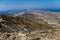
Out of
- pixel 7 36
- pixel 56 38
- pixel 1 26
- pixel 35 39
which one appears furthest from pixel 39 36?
pixel 1 26

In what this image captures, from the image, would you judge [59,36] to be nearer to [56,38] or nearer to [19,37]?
[56,38]

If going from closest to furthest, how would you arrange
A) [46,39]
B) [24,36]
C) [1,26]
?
[46,39]
[24,36]
[1,26]

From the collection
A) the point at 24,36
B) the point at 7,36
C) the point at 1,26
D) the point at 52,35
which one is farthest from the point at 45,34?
Answer: the point at 1,26

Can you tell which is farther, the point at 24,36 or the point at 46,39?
the point at 24,36

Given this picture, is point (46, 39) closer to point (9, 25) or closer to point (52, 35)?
point (52, 35)

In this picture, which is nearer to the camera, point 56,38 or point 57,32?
point 56,38

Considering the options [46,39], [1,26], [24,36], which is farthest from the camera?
[1,26]

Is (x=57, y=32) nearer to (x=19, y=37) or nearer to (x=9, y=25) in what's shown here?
(x=19, y=37)

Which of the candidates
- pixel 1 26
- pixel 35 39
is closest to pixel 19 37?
pixel 35 39
